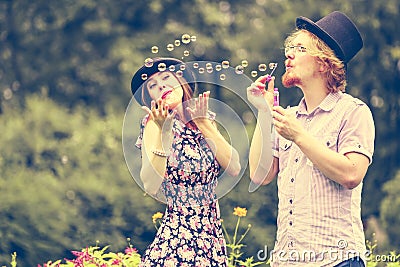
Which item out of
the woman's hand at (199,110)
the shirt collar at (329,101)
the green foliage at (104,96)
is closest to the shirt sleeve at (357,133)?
the shirt collar at (329,101)

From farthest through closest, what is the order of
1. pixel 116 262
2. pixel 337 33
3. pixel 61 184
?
1. pixel 61 184
2. pixel 116 262
3. pixel 337 33

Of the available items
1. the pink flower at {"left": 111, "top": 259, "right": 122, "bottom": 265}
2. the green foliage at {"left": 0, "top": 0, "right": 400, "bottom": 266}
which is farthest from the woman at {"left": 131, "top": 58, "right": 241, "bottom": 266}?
the green foliage at {"left": 0, "top": 0, "right": 400, "bottom": 266}

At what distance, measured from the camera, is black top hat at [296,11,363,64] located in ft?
15.1

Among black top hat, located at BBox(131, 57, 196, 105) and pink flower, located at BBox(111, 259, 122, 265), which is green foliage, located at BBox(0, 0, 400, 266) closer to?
pink flower, located at BBox(111, 259, 122, 265)

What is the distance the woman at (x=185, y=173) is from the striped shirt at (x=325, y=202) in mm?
533

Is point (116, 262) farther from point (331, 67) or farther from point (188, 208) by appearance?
point (331, 67)

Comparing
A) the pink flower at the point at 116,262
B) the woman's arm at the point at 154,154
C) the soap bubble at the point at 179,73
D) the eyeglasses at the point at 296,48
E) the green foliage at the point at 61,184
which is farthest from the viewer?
the green foliage at the point at 61,184

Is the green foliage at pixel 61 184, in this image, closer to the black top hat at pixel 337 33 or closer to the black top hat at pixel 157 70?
the black top hat at pixel 157 70

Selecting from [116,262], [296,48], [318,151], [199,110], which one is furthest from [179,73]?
[116,262]

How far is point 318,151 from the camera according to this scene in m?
4.25

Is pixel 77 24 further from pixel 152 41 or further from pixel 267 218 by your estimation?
pixel 267 218

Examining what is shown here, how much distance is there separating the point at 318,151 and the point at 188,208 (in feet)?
3.23

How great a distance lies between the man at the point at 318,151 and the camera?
4.31 meters

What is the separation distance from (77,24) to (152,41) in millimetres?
756
